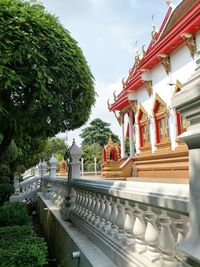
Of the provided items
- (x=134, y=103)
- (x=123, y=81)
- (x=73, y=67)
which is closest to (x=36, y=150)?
(x=134, y=103)

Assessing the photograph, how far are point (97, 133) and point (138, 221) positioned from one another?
4588 centimetres

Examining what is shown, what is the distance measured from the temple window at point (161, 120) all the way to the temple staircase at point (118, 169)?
2.19 meters

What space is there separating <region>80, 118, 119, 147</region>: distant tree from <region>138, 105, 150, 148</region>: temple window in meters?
35.8

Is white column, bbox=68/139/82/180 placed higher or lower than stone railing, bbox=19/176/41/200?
higher

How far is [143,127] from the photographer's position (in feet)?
37.8

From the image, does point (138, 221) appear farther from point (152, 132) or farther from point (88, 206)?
point (152, 132)

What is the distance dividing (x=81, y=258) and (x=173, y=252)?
5.67 ft

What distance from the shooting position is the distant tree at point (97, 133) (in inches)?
1886

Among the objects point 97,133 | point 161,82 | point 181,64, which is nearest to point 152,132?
point 161,82

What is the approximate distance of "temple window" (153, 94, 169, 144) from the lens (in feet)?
30.9

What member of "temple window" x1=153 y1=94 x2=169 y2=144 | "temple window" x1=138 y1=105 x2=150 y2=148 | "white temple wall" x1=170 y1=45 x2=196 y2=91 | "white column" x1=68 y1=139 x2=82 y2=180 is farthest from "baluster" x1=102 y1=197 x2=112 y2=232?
"temple window" x1=138 y1=105 x2=150 y2=148

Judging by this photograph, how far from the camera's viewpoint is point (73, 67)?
3.59 m

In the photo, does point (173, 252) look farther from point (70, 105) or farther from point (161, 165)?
point (161, 165)

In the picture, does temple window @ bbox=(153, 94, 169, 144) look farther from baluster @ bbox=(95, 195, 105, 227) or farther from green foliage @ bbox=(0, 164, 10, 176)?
baluster @ bbox=(95, 195, 105, 227)
